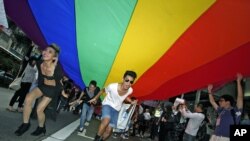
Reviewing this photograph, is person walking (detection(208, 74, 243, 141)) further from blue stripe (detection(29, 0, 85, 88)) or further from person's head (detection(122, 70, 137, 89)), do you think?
blue stripe (detection(29, 0, 85, 88))

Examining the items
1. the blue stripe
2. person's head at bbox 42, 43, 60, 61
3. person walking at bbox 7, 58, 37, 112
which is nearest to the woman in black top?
person's head at bbox 42, 43, 60, 61

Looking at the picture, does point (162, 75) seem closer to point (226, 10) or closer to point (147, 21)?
point (147, 21)

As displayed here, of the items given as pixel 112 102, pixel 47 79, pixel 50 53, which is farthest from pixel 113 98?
pixel 50 53

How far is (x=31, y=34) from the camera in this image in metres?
7.34

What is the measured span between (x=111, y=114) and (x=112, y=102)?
250 millimetres


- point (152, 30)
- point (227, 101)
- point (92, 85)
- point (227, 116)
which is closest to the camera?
point (227, 116)

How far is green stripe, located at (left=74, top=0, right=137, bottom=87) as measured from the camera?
594 centimetres

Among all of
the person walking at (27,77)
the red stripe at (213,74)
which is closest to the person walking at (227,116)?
the red stripe at (213,74)

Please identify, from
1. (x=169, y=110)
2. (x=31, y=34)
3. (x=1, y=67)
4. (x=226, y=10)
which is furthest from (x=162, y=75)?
(x=1, y=67)

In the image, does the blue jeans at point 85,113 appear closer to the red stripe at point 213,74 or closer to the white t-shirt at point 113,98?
the red stripe at point 213,74

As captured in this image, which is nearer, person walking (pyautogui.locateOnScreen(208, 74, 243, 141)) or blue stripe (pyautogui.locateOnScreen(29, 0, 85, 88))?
person walking (pyautogui.locateOnScreen(208, 74, 243, 141))

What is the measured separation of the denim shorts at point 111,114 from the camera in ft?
19.3

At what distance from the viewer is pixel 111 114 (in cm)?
607

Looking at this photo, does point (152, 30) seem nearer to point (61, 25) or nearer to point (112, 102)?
point (112, 102)
